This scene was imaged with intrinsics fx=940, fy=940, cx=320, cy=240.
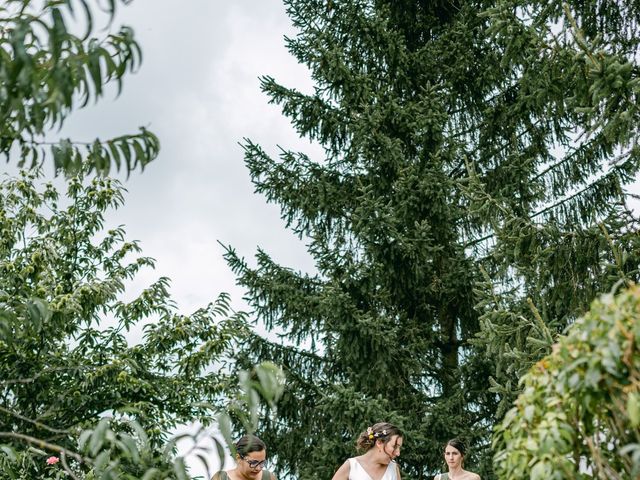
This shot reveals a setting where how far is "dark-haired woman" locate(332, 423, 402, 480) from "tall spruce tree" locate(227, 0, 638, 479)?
358 cm

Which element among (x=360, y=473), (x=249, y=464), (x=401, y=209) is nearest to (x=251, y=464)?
(x=249, y=464)

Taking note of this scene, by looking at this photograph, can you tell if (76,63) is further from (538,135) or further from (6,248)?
(6,248)

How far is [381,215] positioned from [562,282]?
3383 millimetres

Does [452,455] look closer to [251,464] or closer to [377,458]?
[377,458]

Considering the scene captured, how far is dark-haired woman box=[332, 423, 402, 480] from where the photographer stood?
6953mm

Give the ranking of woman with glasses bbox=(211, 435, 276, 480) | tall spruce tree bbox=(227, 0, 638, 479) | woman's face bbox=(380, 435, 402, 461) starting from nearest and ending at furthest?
1. woman with glasses bbox=(211, 435, 276, 480)
2. woman's face bbox=(380, 435, 402, 461)
3. tall spruce tree bbox=(227, 0, 638, 479)

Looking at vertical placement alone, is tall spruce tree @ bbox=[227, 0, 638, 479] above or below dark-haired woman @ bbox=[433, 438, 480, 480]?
above

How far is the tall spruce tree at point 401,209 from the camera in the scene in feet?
38.6

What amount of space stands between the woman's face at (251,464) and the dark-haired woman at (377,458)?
0.92 meters

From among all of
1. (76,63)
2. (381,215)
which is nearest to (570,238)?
(381,215)

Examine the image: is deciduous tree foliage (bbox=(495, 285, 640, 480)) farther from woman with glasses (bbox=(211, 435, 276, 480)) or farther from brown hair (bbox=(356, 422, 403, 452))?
brown hair (bbox=(356, 422, 403, 452))

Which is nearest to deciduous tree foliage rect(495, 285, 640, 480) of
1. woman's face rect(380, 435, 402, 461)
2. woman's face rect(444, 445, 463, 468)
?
woman's face rect(380, 435, 402, 461)

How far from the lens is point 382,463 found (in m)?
7.06

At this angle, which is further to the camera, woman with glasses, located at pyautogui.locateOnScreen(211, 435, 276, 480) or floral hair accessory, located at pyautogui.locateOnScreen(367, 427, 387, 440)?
floral hair accessory, located at pyautogui.locateOnScreen(367, 427, 387, 440)
